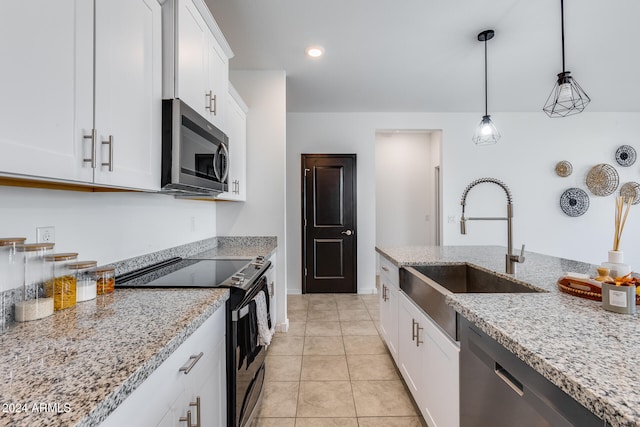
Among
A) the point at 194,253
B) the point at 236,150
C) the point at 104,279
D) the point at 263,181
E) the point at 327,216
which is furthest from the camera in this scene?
the point at 327,216

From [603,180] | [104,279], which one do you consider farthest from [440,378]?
[603,180]

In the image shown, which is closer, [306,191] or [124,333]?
[124,333]

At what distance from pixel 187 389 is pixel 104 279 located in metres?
0.64

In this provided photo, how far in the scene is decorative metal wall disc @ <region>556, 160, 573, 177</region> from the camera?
4508 millimetres

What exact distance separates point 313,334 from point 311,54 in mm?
2667

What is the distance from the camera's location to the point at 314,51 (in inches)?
108

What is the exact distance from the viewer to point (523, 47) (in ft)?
8.91

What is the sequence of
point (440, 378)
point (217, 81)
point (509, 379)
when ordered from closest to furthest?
point (509, 379) < point (440, 378) < point (217, 81)

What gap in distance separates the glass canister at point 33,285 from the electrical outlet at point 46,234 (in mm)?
61

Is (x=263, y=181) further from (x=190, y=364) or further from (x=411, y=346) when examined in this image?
(x=190, y=364)

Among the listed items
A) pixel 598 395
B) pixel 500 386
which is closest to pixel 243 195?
pixel 500 386

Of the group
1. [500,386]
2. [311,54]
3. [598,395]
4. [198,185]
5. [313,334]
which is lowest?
[313,334]

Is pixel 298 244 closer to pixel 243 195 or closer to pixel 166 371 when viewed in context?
pixel 243 195

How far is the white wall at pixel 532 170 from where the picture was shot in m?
4.54
